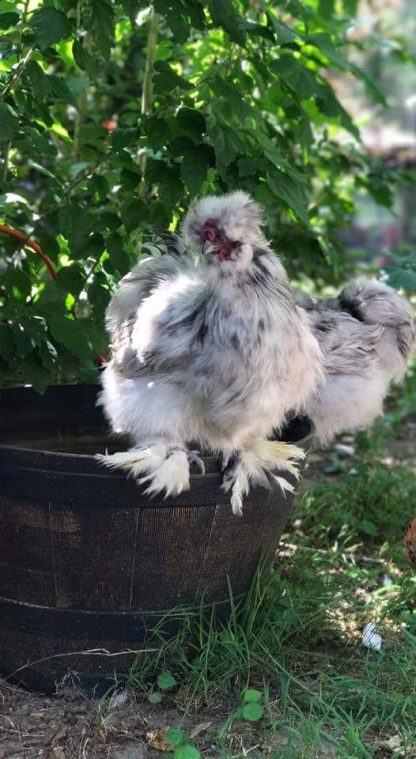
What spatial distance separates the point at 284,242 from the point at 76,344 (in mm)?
1939

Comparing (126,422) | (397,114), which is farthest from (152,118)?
(397,114)

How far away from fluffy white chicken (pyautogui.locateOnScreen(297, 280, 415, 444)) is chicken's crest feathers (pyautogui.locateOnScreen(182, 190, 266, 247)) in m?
0.96

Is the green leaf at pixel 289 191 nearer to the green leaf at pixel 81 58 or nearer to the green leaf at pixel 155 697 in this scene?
the green leaf at pixel 81 58

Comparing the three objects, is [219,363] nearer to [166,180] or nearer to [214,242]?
[214,242]

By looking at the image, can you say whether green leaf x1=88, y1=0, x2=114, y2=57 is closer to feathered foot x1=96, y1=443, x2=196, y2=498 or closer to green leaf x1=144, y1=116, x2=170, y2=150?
green leaf x1=144, y1=116, x2=170, y2=150

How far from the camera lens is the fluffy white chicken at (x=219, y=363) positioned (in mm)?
2494

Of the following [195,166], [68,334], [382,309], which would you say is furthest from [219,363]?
[382,309]

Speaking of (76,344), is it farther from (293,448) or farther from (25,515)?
(293,448)

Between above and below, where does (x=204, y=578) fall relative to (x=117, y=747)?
above

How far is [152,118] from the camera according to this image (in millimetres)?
2957

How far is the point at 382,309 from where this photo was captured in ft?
12.2

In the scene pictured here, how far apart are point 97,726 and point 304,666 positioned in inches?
27.7

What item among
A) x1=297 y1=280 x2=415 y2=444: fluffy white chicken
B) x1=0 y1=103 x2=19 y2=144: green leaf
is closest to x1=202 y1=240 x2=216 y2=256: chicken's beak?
x1=0 y1=103 x2=19 y2=144: green leaf

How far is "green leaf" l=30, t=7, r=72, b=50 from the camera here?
2475 millimetres
